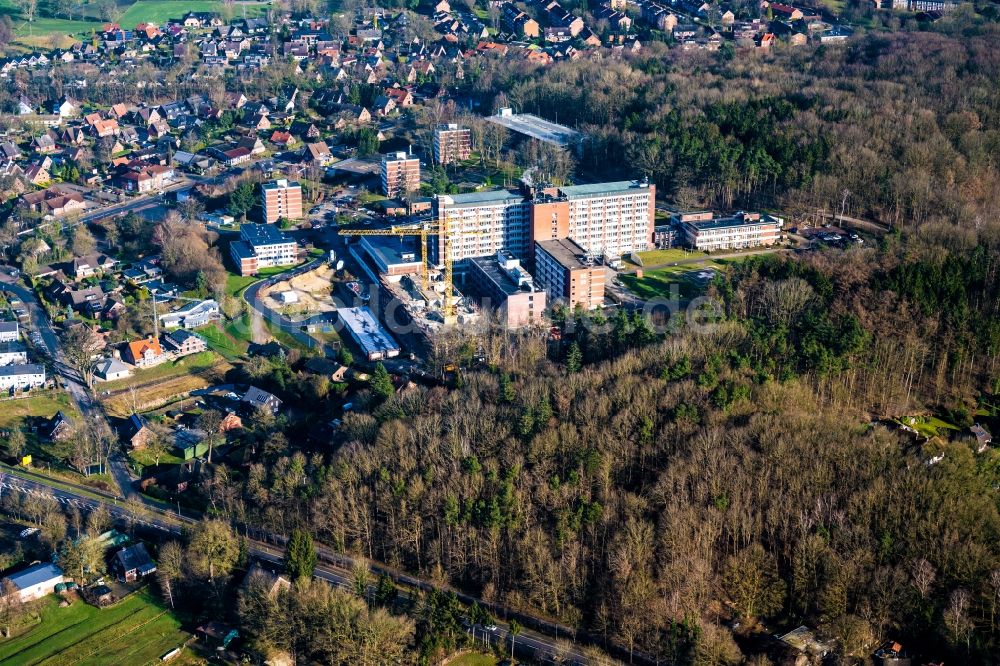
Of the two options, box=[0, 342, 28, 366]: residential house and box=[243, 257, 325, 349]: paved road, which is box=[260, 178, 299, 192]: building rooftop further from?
box=[0, 342, 28, 366]: residential house

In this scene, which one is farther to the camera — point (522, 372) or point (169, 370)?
point (169, 370)

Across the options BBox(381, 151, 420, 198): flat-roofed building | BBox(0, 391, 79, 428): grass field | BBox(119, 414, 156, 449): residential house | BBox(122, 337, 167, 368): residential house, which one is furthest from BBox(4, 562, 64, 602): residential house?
BBox(381, 151, 420, 198): flat-roofed building

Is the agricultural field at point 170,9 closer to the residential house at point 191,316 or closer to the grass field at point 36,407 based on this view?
the residential house at point 191,316

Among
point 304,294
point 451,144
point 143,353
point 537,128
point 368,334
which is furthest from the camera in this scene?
point 537,128

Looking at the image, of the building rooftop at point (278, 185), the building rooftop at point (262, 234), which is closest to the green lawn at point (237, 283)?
the building rooftop at point (262, 234)

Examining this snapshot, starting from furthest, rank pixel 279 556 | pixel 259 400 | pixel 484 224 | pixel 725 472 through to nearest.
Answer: pixel 484 224
pixel 259 400
pixel 279 556
pixel 725 472

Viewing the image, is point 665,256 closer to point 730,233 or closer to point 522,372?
point 730,233

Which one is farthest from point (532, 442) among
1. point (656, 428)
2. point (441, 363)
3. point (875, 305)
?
point (875, 305)

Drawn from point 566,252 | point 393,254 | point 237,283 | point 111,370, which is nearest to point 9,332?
point 111,370
